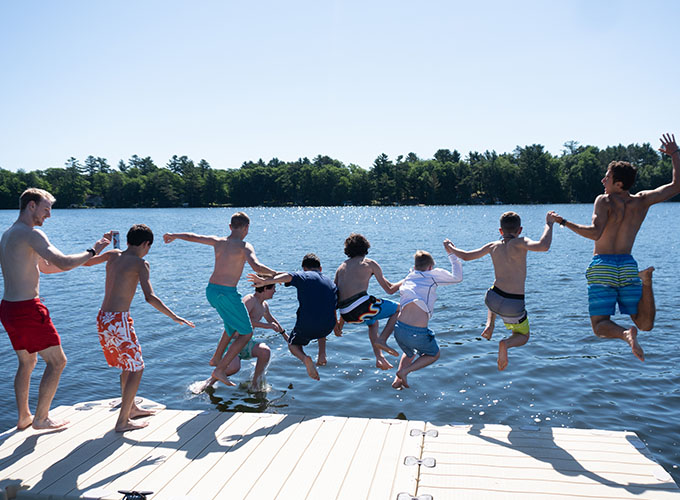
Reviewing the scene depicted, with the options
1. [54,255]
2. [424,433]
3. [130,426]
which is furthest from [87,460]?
[424,433]

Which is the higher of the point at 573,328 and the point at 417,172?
the point at 417,172

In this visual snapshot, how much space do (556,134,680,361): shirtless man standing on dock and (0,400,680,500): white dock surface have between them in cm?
132

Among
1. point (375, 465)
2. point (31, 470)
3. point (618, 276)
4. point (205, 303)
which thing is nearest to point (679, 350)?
point (618, 276)

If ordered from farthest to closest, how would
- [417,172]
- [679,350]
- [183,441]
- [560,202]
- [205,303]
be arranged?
[417,172], [560,202], [205,303], [679,350], [183,441]

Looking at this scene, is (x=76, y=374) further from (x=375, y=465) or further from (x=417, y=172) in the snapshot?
(x=417, y=172)

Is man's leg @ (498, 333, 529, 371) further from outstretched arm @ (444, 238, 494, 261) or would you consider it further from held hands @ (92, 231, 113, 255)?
held hands @ (92, 231, 113, 255)

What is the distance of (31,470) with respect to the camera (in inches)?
193

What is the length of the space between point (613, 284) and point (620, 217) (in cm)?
74

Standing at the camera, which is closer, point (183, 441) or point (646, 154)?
point (183, 441)

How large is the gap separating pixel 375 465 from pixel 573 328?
10.6 meters

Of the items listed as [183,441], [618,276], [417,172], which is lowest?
[183,441]

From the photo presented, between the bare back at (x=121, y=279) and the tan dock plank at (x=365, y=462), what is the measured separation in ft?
9.69

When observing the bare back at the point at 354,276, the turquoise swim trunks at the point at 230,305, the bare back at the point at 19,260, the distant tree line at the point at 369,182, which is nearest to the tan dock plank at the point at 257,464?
the turquoise swim trunks at the point at 230,305

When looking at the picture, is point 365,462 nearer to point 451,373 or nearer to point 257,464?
point 257,464
